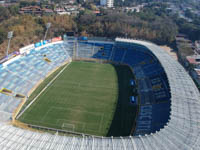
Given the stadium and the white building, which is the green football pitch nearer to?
the stadium

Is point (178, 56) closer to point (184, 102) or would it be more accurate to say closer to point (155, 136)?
point (184, 102)

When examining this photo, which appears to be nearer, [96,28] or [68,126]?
[68,126]

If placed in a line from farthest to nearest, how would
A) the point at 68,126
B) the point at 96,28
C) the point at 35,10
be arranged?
the point at 35,10, the point at 96,28, the point at 68,126

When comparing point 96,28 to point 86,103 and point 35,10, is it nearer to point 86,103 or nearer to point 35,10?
point 86,103

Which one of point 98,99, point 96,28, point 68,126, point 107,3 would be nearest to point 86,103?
point 98,99

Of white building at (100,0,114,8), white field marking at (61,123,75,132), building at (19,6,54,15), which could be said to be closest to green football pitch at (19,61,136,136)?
white field marking at (61,123,75,132)

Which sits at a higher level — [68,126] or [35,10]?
[35,10]
